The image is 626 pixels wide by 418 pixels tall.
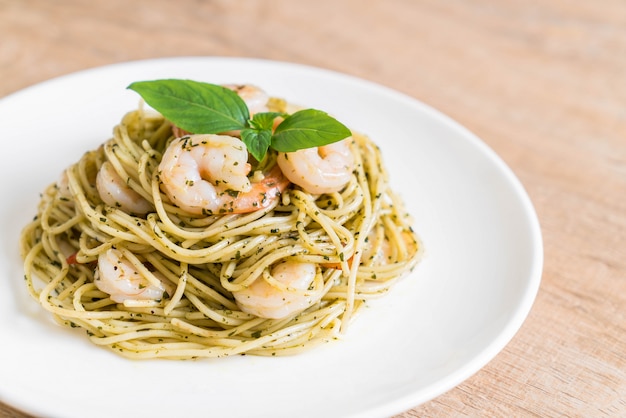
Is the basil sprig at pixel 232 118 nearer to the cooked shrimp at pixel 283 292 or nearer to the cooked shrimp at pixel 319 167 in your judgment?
the cooked shrimp at pixel 319 167

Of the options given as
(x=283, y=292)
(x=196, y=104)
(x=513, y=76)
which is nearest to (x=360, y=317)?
(x=283, y=292)

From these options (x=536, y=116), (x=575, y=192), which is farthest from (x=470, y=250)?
(x=536, y=116)

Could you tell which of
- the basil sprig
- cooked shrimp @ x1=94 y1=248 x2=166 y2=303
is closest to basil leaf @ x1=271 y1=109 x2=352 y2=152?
the basil sprig

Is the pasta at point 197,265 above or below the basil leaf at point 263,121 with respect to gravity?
below

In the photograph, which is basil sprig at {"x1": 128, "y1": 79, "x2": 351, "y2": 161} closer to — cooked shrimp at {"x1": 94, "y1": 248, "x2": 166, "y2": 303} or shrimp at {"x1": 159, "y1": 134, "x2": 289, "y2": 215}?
shrimp at {"x1": 159, "y1": 134, "x2": 289, "y2": 215}

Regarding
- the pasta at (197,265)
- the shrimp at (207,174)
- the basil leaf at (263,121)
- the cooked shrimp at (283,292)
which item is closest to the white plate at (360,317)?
the pasta at (197,265)

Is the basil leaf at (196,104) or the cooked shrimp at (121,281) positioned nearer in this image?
the cooked shrimp at (121,281)
